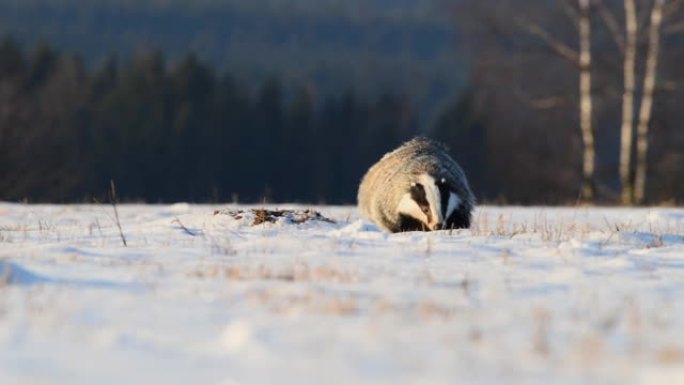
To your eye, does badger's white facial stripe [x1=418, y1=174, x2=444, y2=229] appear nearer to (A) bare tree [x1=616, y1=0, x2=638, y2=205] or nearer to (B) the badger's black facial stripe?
(B) the badger's black facial stripe

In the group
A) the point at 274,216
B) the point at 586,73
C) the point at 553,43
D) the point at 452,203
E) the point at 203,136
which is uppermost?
the point at 203,136

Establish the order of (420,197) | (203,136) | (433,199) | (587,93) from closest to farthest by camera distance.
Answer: (433,199), (420,197), (587,93), (203,136)

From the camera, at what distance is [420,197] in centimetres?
1058

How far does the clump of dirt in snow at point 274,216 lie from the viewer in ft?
35.0

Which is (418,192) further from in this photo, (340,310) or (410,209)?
(340,310)

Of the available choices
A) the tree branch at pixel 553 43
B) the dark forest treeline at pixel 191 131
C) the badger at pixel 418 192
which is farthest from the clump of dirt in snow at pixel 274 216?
the dark forest treeline at pixel 191 131

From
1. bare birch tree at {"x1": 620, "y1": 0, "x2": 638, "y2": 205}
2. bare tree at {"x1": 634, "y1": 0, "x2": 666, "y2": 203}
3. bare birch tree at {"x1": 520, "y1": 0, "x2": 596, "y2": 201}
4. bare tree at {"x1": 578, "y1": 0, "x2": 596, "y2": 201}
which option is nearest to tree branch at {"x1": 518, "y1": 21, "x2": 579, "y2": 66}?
bare birch tree at {"x1": 520, "y1": 0, "x2": 596, "y2": 201}

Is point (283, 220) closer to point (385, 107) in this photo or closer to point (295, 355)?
point (295, 355)

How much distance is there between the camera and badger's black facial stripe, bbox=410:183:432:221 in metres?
10.5

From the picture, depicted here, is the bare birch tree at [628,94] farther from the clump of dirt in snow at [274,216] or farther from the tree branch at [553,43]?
the clump of dirt in snow at [274,216]

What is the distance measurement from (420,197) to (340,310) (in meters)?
4.96

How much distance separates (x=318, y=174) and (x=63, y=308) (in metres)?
56.9

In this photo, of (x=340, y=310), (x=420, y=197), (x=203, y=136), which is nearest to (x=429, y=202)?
(x=420, y=197)

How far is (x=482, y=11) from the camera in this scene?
25.9 meters
